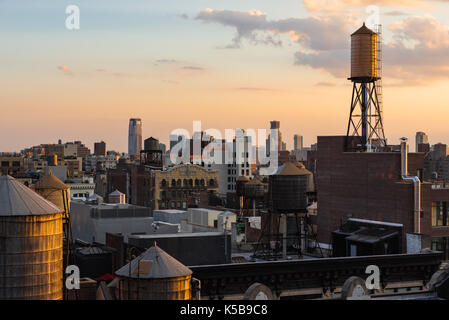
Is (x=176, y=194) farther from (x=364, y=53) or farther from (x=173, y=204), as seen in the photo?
(x=364, y=53)

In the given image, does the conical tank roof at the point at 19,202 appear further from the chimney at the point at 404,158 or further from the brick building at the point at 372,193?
the chimney at the point at 404,158

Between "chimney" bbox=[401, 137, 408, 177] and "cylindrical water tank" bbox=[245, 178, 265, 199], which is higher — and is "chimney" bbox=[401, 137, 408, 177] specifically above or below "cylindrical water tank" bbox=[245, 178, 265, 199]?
above

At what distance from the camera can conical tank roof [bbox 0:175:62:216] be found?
84.3 ft

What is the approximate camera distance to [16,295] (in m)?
24.9

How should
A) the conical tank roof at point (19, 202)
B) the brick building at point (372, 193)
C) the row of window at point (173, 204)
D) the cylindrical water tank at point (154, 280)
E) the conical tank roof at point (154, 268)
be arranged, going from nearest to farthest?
1. the conical tank roof at point (19, 202)
2. the cylindrical water tank at point (154, 280)
3. the conical tank roof at point (154, 268)
4. the brick building at point (372, 193)
5. the row of window at point (173, 204)

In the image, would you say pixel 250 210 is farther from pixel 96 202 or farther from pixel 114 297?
pixel 114 297

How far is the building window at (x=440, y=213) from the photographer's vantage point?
6097 centimetres

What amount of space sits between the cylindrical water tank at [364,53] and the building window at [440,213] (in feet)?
52.9

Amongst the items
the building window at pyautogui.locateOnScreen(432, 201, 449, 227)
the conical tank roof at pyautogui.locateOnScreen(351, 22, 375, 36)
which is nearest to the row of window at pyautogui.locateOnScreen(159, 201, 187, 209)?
the conical tank roof at pyautogui.locateOnScreen(351, 22, 375, 36)

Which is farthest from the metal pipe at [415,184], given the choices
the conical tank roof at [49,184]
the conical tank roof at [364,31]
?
the conical tank roof at [49,184]

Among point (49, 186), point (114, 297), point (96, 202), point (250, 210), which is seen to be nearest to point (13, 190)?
point (114, 297)

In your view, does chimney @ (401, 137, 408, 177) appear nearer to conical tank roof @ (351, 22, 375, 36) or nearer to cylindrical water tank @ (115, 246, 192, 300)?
conical tank roof @ (351, 22, 375, 36)

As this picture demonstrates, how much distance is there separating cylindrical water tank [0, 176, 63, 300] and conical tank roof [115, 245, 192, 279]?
3.39m

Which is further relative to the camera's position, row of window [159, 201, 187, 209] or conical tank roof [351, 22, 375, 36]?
row of window [159, 201, 187, 209]
